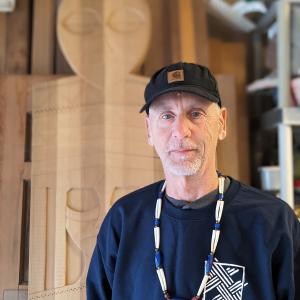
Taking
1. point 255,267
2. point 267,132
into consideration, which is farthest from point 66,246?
point 267,132

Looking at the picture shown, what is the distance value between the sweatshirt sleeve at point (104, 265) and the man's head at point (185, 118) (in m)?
0.20

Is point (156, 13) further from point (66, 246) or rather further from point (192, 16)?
point (66, 246)

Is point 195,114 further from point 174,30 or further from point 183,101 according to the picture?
Answer: point 174,30

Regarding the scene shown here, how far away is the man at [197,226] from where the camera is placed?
71 centimetres

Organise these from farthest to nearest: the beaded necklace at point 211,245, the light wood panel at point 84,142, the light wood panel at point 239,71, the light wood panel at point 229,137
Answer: the light wood panel at point 239,71
the light wood panel at point 229,137
the light wood panel at point 84,142
the beaded necklace at point 211,245

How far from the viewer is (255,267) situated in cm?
71

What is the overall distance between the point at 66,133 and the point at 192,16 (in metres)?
0.62

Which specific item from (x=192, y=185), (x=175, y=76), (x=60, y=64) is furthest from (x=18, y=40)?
(x=192, y=185)

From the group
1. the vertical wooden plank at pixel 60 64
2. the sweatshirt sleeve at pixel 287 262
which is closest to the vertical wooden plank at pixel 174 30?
the vertical wooden plank at pixel 60 64

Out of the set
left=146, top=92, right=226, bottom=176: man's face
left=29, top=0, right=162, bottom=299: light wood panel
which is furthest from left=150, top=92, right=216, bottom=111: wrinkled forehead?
left=29, top=0, right=162, bottom=299: light wood panel

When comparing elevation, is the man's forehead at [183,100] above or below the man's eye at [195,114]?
above

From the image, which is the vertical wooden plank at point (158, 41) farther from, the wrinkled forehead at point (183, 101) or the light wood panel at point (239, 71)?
the wrinkled forehead at point (183, 101)

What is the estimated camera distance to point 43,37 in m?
1.25

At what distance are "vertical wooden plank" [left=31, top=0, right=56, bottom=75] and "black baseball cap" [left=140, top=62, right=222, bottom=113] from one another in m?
0.60
